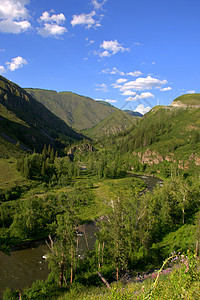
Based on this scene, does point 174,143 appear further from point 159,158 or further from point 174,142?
point 159,158

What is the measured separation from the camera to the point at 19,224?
40.2 metres

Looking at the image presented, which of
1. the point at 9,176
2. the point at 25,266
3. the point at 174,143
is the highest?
the point at 174,143

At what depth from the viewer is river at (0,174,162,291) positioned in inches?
1069

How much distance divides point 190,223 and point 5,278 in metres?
39.3

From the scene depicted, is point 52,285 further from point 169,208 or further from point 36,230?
point 169,208

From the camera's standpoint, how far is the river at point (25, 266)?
27.2 m

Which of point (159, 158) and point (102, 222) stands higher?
point (159, 158)

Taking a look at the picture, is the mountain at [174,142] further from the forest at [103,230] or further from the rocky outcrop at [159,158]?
the forest at [103,230]

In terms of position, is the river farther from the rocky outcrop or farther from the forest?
the rocky outcrop

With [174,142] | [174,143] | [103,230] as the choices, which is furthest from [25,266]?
[174,142]

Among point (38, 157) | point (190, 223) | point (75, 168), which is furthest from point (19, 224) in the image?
point (75, 168)

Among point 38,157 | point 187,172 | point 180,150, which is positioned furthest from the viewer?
point 180,150

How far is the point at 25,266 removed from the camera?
1236 inches

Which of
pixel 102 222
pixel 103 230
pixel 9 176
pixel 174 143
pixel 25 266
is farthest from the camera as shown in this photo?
pixel 174 143
